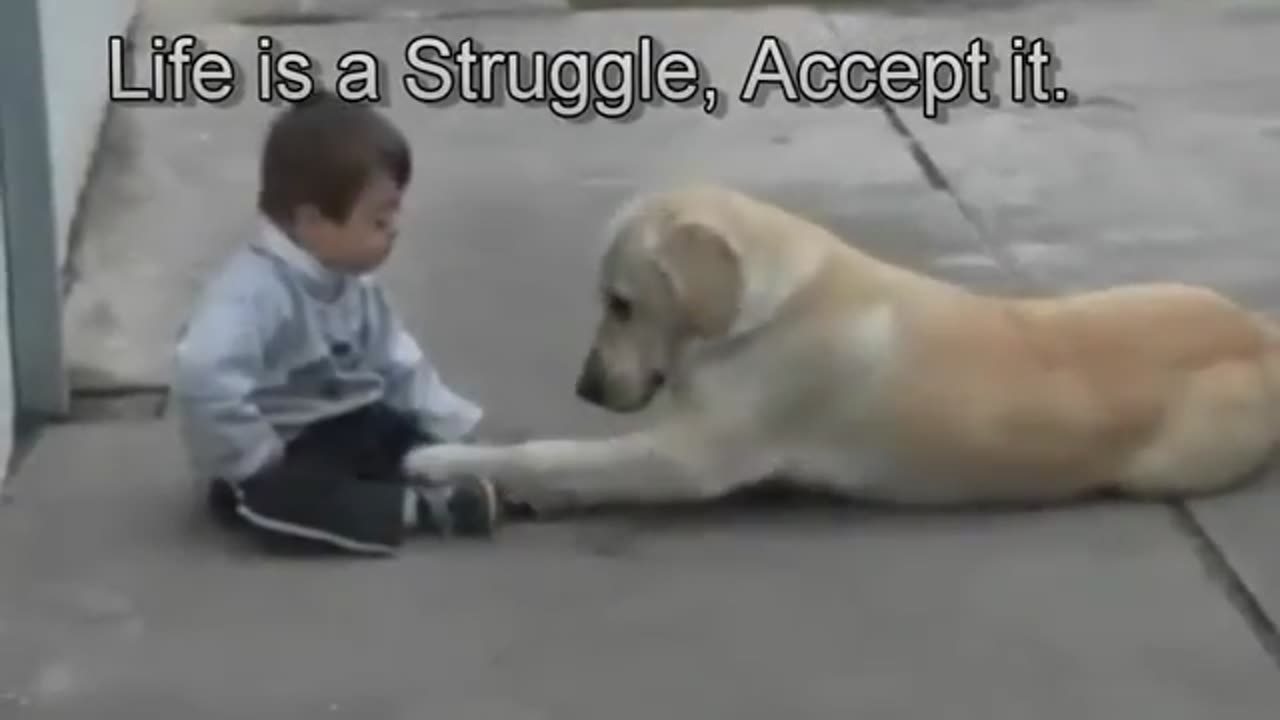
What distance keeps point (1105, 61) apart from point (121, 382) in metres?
4.04

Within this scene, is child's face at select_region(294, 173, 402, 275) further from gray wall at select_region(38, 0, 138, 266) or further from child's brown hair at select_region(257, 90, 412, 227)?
A: gray wall at select_region(38, 0, 138, 266)

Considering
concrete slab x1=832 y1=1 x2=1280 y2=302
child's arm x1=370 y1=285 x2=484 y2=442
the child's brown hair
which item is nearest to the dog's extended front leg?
child's arm x1=370 y1=285 x2=484 y2=442

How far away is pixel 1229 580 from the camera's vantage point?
12.7 feet

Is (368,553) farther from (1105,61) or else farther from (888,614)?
(1105,61)

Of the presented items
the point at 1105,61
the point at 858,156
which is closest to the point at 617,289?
the point at 858,156

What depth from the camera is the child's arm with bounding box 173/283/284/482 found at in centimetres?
389

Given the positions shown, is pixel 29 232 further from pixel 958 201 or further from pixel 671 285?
pixel 958 201

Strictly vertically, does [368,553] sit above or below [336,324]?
below

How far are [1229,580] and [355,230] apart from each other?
4.81 ft

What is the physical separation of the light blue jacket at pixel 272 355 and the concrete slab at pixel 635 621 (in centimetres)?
19

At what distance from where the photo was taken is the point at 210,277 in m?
5.48

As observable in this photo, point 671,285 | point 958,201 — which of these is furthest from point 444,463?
point 958,201

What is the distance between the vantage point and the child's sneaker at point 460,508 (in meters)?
4.02

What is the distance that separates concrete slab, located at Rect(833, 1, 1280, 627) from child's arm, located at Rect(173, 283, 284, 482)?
155cm
